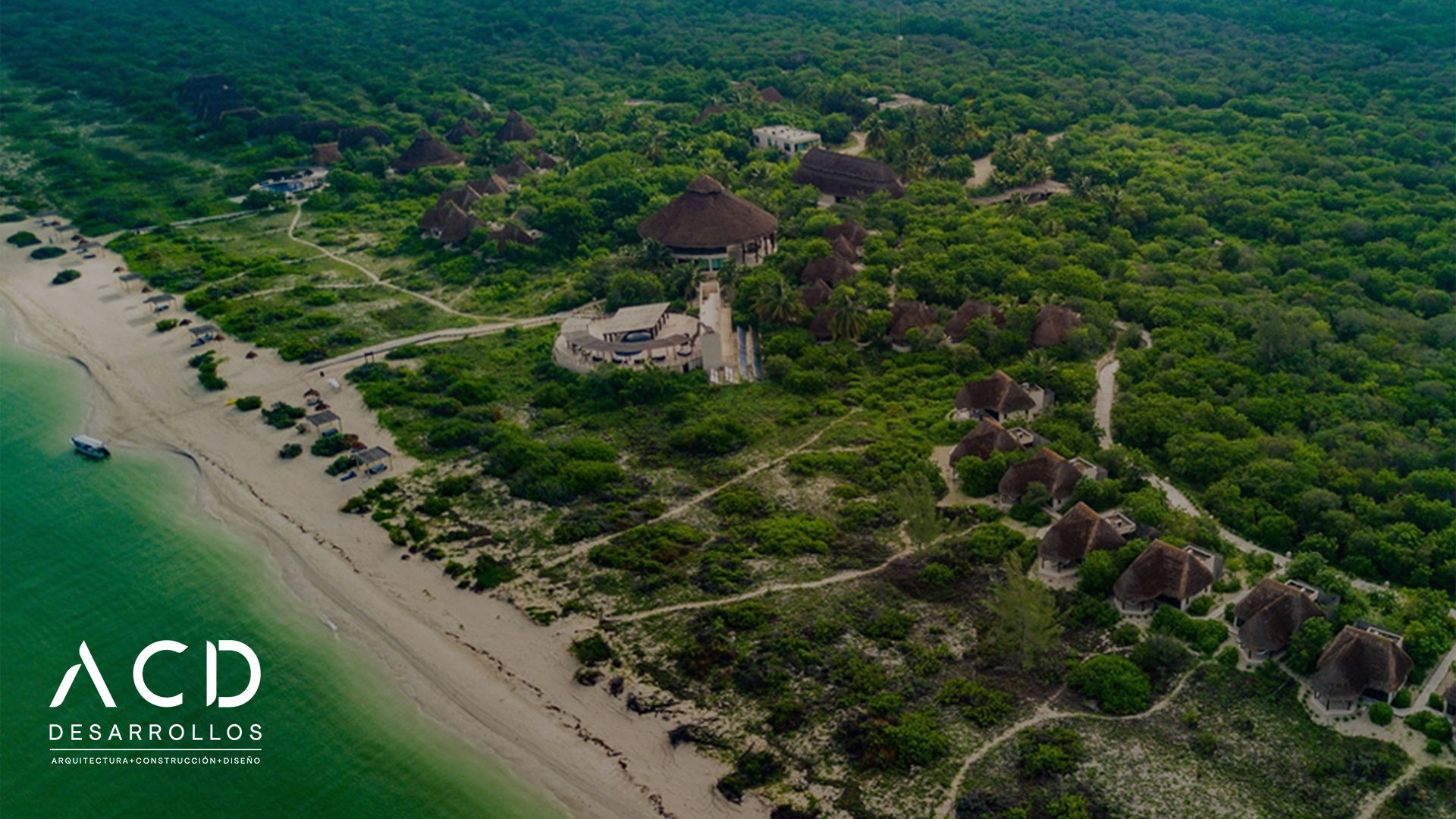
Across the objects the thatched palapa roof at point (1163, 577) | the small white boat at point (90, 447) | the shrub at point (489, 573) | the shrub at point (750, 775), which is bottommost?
the small white boat at point (90, 447)

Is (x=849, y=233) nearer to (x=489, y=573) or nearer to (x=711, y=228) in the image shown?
(x=711, y=228)

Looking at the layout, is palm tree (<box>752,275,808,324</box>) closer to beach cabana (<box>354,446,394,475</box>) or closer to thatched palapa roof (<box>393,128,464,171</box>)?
beach cabana (<box>354,446,394,475</box>)

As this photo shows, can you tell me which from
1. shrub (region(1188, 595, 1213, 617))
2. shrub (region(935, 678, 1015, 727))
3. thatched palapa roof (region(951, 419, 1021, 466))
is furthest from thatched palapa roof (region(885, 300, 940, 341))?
shrub (region(935, 678, 1015, 727))

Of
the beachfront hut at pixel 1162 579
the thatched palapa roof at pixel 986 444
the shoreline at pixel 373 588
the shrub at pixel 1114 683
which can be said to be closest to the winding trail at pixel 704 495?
the shoreline at pixel 373 588

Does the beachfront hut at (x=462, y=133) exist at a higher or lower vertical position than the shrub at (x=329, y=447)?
lower

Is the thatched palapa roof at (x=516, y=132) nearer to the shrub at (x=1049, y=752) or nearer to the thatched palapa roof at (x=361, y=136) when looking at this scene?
the thatched palapa roof at (x=361, y=136)

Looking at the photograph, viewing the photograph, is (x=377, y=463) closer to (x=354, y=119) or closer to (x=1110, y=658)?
(x=1110, y=658)
